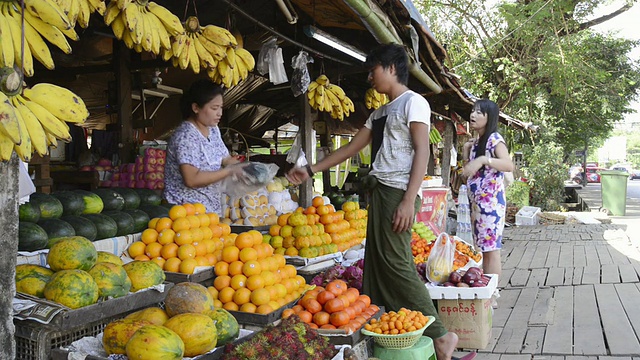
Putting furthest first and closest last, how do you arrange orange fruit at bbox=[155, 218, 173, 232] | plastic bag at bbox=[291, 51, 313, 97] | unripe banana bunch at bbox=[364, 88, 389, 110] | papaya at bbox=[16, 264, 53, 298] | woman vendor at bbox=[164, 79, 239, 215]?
unripe banana bunch at bbox=[364, 88, 389, 110], plastic bag at bbox=[291, 51, 313, 97], woman vendor at bbox=[164, 79, 239, 215], orange fruit at bbox=[155, 218, 173, 232], papaya at bbox=[16, 264, 53, 298]

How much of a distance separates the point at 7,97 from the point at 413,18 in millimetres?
4087

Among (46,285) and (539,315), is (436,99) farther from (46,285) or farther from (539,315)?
(46,285)

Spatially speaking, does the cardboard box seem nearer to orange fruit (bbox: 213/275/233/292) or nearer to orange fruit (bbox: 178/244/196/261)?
orange fruit (bbox: 213/275/233/292)

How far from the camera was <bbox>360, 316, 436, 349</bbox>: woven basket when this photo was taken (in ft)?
9.95

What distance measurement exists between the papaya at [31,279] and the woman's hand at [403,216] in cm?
191

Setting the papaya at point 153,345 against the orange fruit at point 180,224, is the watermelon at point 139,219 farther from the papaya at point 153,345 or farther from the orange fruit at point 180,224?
the papaya at point 153,345

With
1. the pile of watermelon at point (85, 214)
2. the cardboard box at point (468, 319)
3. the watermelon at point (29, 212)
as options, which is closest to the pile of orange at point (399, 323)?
the cardboard box at point (468, 319)

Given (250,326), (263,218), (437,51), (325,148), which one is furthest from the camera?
(325,148)

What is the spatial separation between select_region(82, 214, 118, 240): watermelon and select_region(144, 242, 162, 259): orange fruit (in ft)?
0.74

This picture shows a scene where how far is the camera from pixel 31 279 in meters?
2.46

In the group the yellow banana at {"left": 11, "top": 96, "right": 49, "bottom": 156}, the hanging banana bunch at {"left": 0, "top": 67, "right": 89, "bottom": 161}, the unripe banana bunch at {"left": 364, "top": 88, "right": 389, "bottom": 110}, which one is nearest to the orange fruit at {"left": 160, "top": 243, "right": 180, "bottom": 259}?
the hanging banana bunch at {"left": 0, "top": 67, "right": 89, "bottom": 161}

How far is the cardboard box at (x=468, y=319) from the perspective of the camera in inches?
161

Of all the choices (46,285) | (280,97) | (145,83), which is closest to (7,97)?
(46,285)

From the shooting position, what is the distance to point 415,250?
5332mm
